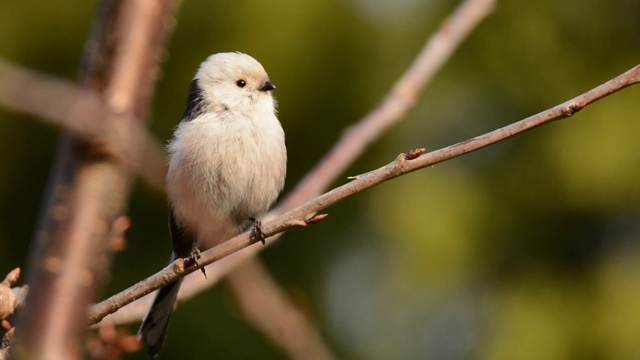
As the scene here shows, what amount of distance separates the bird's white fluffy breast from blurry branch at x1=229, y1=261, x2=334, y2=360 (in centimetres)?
269

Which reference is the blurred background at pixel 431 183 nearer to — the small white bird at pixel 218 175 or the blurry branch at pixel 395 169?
the small white bird at pixel 218 175

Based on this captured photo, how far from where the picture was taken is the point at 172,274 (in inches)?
105

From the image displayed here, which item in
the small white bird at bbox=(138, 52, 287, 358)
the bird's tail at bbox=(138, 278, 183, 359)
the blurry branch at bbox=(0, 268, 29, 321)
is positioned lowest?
the bird's tail at bbox=(138, 278, 183, 359)

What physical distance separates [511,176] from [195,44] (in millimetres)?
2968

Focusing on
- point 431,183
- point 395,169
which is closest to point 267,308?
point 395,169

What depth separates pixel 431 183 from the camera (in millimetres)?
7891

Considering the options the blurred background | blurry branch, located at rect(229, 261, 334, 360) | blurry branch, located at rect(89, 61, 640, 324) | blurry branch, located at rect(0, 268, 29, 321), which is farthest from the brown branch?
the blurred background

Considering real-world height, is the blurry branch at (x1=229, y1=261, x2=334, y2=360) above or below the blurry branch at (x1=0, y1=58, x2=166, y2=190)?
below

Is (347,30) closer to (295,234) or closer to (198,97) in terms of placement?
(295,234)

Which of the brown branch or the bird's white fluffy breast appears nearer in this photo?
the brown branch

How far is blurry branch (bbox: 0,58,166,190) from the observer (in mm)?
1128

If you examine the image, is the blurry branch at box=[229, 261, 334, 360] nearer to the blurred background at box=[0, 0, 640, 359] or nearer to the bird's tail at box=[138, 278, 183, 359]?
the bird's tail at box=[138, 278, 183, 359]

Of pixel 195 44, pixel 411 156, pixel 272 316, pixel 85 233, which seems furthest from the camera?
pixel 195 44

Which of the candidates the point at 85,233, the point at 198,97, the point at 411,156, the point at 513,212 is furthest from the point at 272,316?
the point at 513,212
